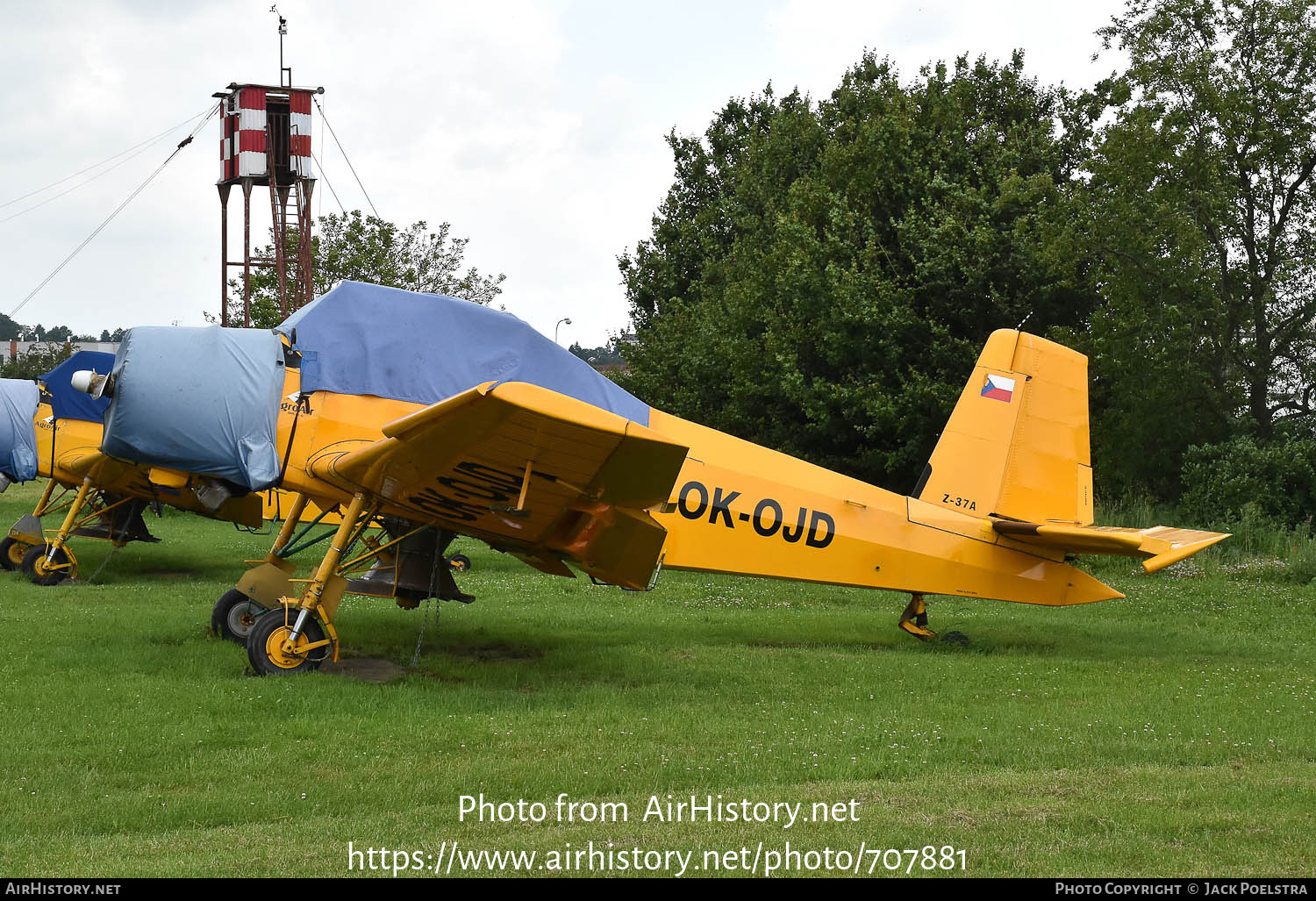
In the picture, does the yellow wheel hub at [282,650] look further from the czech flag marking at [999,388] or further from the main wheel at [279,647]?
the czech flag marking at [999,388]

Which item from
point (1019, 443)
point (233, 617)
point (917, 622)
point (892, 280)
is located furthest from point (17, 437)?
point (892, 280)

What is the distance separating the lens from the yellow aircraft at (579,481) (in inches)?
270

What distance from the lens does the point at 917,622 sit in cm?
1030

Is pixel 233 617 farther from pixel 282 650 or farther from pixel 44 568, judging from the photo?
pixel 44 568

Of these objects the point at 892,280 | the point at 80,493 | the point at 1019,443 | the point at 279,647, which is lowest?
the point at 279,647

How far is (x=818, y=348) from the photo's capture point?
21391mm

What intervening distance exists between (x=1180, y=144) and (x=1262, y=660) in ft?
39.2

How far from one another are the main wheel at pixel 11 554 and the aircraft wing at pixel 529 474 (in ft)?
30.1

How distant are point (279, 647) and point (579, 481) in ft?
8.57

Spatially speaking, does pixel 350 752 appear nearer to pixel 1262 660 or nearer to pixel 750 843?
pixel 750 843

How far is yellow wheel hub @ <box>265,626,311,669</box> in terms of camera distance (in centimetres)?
780

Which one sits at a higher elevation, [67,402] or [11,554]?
[67,402]

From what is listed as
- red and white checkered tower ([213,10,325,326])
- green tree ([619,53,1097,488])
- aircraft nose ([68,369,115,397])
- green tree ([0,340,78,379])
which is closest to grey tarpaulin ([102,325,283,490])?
aircraft nose ([68,369,115,397])

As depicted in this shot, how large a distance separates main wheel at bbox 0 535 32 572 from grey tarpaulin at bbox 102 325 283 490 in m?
8.22
